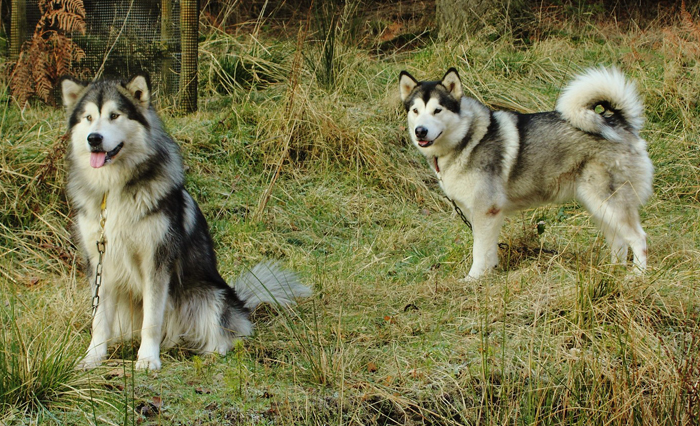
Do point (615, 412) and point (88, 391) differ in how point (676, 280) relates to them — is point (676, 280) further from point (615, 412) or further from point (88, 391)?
point (88, 391)

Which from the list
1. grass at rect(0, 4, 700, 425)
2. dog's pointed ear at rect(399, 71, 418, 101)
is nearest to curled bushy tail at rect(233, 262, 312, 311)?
grass at rect(0, 4, 700, 425)

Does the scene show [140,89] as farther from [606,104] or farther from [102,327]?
[606,104]

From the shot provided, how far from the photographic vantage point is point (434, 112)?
16.2 ft

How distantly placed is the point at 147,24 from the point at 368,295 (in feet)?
14.4

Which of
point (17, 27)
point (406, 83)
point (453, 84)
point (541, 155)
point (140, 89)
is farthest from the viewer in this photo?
point (17, 27)

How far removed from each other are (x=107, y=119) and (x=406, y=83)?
251 cm

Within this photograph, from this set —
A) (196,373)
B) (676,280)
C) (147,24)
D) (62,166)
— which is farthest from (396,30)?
(196,373)

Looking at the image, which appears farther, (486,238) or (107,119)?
Answer: (486,238)

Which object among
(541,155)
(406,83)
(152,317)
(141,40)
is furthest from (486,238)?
(141,40)

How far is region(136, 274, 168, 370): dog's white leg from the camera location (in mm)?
3494

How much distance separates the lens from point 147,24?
285 inches

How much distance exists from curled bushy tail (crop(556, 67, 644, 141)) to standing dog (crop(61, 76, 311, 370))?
2.65m

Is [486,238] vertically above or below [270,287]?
above

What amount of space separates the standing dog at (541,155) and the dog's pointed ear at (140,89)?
1.98 meters
